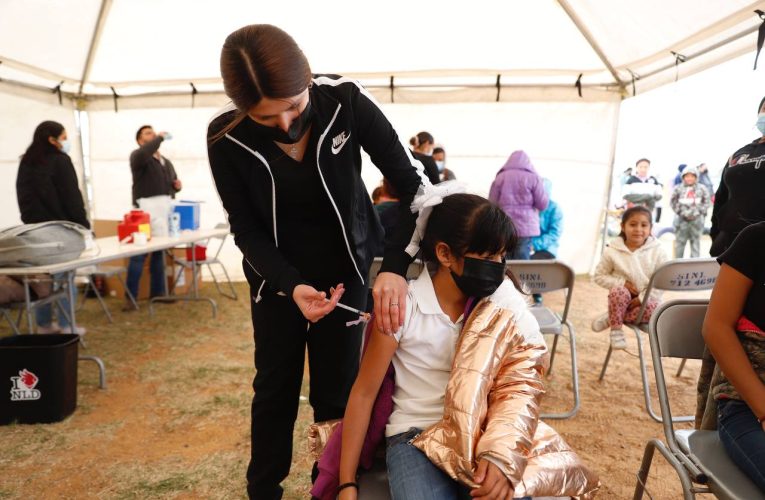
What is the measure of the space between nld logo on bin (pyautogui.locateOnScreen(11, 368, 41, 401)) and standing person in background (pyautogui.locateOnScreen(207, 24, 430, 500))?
1642 mm

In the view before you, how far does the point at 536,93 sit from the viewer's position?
538 cm

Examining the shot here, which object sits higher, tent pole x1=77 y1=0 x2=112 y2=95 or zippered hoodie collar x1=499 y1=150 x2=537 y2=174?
tent pole x1=77 y1=0 x2=112 y2=95

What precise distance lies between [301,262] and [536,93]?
4.79m

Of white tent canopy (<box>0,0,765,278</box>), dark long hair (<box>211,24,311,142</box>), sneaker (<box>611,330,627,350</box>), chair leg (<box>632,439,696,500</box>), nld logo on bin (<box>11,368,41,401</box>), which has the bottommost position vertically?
nld logo on bin (<box>11,368,41,401</box>)

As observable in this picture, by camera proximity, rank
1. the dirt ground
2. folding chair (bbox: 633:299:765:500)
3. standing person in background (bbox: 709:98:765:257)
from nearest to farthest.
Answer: folding chair (bbox: 633:299:765:500), the dirt ground, standing person in background (bbox: 709:98:765:257)

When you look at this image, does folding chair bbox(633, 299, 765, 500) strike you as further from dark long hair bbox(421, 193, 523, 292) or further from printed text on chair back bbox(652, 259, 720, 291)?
printed text on chair back bbox(652, 259, 720, 291)

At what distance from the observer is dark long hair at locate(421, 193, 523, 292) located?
1.21 meters

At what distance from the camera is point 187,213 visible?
14.9 feet

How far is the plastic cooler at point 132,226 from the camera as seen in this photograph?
3.63 meters

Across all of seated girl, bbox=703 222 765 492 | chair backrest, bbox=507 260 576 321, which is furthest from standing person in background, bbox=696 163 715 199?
seated girl, bbox=703 222 765 492

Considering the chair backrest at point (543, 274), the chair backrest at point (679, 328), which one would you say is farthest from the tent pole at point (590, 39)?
the chair backrest at point (679, 328)

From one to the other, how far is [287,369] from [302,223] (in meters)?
0.44

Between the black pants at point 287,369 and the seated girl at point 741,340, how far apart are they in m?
0.95

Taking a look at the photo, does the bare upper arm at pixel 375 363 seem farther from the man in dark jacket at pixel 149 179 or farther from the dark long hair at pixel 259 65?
the man in dark jacket at pixel 149 179
